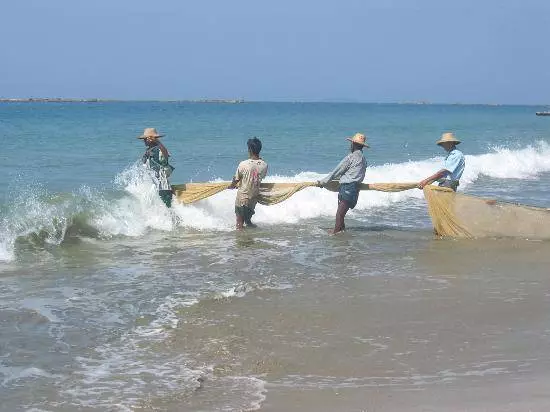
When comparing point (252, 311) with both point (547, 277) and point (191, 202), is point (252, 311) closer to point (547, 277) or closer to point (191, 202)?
point (547, 277)

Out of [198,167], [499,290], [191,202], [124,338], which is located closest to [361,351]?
[124,338]

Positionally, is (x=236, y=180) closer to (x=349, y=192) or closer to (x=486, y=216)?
(x=349, y=192)

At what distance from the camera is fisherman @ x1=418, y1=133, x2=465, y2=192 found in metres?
9.80

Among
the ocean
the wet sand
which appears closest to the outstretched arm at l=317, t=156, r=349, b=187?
the ocean

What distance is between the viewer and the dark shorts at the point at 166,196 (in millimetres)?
10477

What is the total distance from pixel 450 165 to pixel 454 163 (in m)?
0.06

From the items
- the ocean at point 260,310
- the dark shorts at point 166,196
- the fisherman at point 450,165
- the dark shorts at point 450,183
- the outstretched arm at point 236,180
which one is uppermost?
the fisherman at point 450,165

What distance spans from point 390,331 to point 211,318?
1481 millimetres

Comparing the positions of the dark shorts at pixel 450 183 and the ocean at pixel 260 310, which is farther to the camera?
the dark shorts at pixel 450 183

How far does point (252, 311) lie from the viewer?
→ 259 inches

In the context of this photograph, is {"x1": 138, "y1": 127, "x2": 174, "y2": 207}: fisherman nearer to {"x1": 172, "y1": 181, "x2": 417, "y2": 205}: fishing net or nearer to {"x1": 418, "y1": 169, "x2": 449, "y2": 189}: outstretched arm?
{"x1": 172, "y1": 181, "x2": 417, "y2": 205}: fishing net

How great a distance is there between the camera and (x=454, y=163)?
389 inches

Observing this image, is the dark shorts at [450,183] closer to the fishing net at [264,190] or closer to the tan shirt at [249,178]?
the fishing net at [264,190]

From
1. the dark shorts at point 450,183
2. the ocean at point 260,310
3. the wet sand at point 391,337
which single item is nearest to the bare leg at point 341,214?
the ocean at point 260,310
